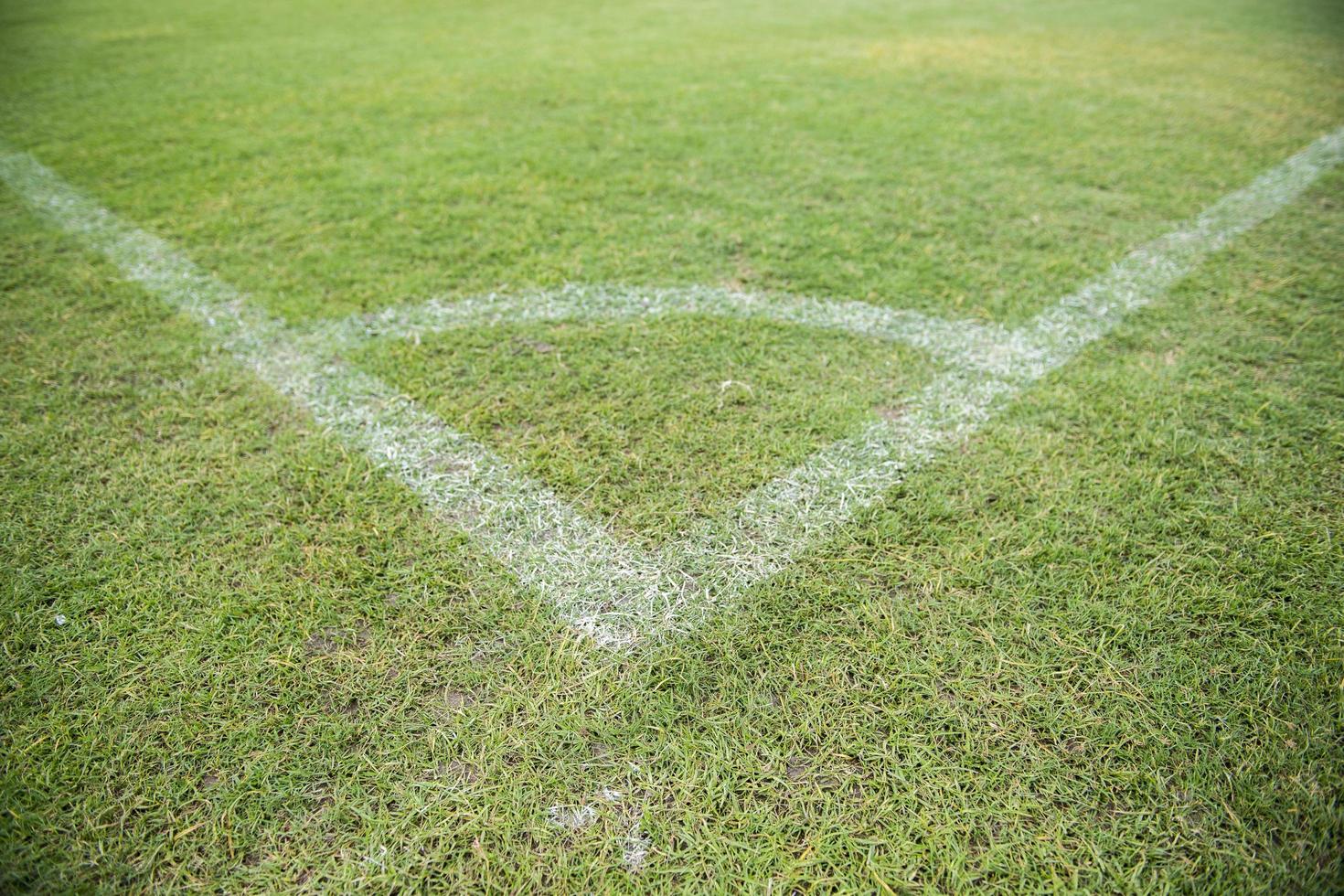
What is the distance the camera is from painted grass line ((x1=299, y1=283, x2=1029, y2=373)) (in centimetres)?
227

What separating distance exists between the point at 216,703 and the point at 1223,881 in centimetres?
172

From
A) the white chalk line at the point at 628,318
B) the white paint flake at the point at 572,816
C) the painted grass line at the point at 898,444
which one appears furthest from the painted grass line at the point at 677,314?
the white paint flake at the point at 572,816

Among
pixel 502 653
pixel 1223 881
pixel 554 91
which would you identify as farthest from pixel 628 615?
pixel 554 91

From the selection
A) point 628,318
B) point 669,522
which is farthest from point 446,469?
point 628,318

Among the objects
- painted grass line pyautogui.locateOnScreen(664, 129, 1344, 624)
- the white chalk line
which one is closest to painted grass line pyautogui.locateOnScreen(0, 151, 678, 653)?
the white chalk line

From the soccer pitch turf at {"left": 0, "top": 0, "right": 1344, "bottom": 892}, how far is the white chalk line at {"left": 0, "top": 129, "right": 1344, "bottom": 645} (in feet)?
0.04

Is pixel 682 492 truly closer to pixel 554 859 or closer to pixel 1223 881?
pixel 554 859

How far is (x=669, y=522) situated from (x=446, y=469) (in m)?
0.61

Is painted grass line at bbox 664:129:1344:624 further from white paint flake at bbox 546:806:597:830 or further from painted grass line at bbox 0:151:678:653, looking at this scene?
white paint flake at bbox 546:806:597:830

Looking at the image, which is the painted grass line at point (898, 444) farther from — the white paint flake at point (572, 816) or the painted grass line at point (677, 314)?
the white paint flake at point (572, 816)

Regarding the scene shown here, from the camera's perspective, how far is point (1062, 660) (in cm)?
137

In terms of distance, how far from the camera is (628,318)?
7.75 ft

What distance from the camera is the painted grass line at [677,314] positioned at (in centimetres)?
227

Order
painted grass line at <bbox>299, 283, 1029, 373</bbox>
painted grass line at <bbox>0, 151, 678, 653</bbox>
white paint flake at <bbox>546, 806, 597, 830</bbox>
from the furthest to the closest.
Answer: painted grass line at <bbox>299, 283, 1029, 373</bbox> < painted grass line at <bbox>0, 151, 678, 653</bbox> < white paint flake at <bbox>546, 806, 597, 830</bbox>
